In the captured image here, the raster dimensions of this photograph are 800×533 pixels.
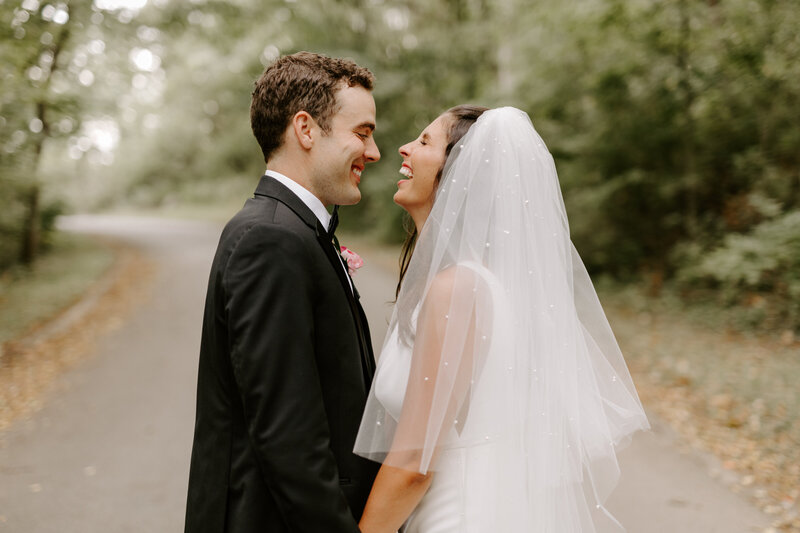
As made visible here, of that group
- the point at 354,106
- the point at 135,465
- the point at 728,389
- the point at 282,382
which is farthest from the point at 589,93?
the point at 282,382

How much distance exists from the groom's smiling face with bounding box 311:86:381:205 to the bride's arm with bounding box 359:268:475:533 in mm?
444

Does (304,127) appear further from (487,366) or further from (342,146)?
(487,366)

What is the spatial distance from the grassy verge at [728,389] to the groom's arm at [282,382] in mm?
3729

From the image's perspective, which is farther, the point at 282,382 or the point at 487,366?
the point at 487,366

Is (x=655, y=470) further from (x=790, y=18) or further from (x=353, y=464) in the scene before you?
(x=790, y=18)

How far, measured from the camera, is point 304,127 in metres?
1.74

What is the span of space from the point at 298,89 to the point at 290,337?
2.38ft

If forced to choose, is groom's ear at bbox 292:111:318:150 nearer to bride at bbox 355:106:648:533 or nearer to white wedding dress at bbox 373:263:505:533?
bride at bbox 355:106:648:533

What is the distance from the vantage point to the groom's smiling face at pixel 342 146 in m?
1.76

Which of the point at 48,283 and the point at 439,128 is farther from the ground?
the point at 439,128

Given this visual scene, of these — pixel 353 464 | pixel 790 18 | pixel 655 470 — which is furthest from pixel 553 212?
pixel 790 18

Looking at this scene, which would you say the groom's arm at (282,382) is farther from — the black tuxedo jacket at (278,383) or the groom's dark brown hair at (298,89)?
the groom's dark brown hair at (298,89)

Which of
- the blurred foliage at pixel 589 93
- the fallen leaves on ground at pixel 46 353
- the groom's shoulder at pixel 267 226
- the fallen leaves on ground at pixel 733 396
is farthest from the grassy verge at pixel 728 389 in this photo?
the fallen leaves on ground at pixel 46 353

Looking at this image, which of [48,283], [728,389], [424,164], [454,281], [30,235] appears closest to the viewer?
[454,281]
